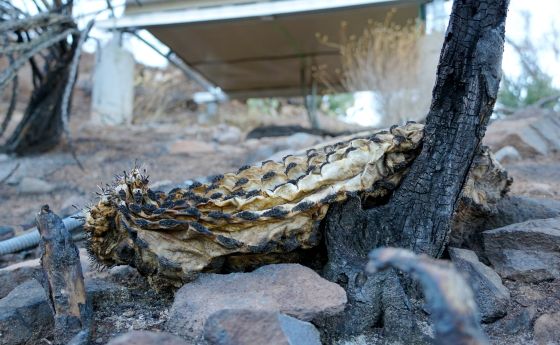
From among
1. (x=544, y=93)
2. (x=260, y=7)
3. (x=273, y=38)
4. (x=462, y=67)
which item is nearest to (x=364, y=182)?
(x=462, y=67)

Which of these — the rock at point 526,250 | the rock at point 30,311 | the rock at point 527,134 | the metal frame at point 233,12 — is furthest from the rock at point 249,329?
the metal frame at point 233,12

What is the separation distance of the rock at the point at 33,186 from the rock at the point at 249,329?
3.30 meters

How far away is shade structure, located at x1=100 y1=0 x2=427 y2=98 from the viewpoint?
18.5 ft

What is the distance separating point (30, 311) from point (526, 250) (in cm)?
156

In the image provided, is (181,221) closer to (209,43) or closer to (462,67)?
(462,67)

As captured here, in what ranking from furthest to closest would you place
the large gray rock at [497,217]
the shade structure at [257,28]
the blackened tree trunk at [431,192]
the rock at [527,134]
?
the shade structure at [257,28]
the rock at [527,134]
the large gray rock at [497,217]
the blackened tree trunk at [431,192]

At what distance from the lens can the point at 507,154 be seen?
395 centimetres

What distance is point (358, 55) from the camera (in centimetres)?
557

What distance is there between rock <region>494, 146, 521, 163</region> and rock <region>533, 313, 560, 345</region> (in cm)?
239

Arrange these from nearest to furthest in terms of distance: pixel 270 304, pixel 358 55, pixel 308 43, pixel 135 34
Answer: pixel 270 304 < pixel 358 55 < pixel 135 34 < pixel 308 43

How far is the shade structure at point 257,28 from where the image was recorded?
5632 millimetres

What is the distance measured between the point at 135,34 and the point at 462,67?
517 centimetres

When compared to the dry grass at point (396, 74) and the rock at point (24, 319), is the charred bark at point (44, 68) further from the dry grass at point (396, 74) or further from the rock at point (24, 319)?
the dry grass at point (396, 74)

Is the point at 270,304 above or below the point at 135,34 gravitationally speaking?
below
